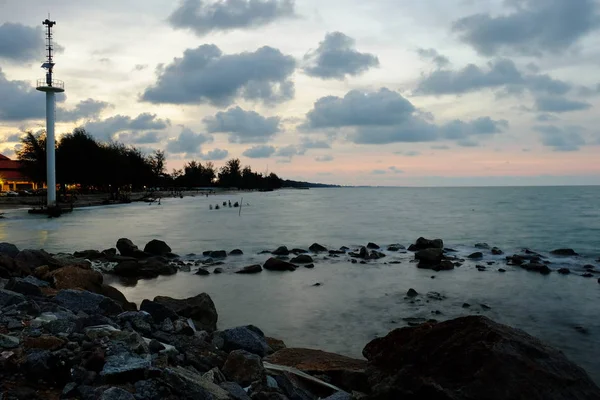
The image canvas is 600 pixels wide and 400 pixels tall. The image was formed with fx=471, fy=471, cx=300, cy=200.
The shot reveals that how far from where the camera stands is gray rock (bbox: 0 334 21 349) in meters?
5.54

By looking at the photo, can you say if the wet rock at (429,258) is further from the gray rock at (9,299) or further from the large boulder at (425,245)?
the gray rock at (9,299)

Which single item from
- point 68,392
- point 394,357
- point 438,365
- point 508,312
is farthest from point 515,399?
point 508,312

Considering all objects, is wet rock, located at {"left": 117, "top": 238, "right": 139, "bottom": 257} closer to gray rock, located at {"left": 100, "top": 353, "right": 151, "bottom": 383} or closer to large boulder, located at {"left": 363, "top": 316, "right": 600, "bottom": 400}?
gray rock, located at {"left": 100, "top": 353, "right": 151, "bottom": 383}

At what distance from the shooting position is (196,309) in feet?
37.3

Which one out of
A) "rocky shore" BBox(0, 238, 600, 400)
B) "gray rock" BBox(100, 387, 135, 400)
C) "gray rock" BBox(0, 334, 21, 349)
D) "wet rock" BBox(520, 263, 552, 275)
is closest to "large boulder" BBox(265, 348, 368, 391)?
"rocky shore" BBox(0, 238, 600, 400)

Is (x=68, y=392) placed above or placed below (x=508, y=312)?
above

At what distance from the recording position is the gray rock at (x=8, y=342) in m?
5.54

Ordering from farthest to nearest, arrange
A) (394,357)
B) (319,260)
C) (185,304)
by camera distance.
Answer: (319,260)
(185,304)
(394,357)

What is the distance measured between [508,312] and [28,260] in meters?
15.6

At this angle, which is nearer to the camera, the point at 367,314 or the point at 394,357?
the point at 394,357

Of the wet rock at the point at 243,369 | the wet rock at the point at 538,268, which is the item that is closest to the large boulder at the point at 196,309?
the wet rock at the point at 243,369

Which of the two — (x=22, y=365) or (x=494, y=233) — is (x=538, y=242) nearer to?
(x=494, y=233)

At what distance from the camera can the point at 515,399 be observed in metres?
5.13

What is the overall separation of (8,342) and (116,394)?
207cm
